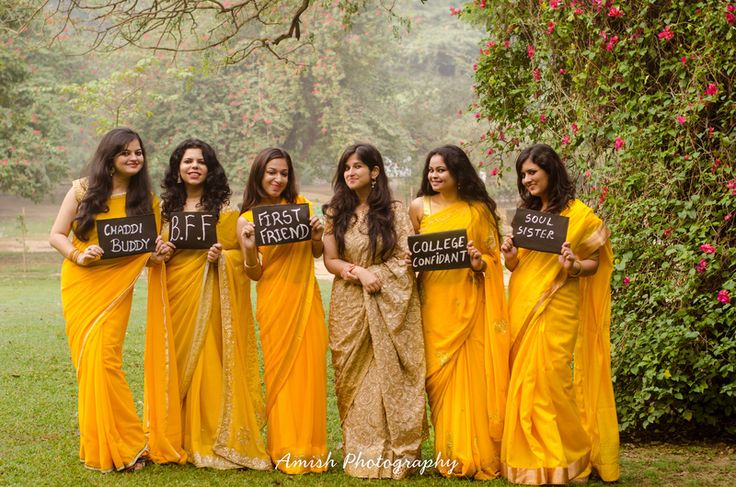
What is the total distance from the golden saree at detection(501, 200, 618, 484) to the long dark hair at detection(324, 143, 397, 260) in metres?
0.79

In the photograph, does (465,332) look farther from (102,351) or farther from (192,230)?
(102,351)

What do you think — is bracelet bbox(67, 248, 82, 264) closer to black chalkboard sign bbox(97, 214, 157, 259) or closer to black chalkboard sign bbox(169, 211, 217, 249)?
black chalkboard sign bbox(97, 214, 157, 259)

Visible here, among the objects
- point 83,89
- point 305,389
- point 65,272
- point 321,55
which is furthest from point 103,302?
point 321,55

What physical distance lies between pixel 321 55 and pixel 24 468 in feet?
71.6

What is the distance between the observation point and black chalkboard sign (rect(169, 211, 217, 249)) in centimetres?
493

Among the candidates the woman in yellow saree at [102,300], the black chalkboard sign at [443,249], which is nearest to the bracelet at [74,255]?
the woman in yellow saree at [102,300]

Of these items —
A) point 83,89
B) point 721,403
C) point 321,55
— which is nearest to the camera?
point 721,403

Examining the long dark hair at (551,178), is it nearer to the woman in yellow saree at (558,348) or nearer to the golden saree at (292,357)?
the woman in yellow saree at (558,348)

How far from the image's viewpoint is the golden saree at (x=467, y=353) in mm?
4824

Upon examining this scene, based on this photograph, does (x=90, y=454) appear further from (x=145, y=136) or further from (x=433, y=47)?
(x=433, y=47)

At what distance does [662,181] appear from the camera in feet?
18.6

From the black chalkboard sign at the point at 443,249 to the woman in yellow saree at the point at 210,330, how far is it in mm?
1138

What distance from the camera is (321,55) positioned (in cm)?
2581

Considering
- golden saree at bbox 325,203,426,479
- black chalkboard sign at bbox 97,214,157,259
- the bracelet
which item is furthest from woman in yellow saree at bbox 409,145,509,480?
the bracelet
